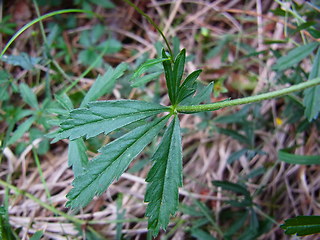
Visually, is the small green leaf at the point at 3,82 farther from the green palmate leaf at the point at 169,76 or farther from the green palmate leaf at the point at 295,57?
the green palmate leaf at the point at 295,57

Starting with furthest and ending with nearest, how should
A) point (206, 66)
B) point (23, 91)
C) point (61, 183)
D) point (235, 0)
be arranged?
point (235, 0) → point (206, 66) → point (61, 183) → point (23, 91)

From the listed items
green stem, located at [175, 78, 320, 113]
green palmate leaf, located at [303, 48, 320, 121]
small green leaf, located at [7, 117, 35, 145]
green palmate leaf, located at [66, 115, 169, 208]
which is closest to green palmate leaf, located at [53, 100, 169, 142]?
green palmate leaf, located at [66, 115, 169, 208]

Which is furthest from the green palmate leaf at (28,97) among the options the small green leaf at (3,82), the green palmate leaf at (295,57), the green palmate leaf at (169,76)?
the green palmate leaf at (295,57)

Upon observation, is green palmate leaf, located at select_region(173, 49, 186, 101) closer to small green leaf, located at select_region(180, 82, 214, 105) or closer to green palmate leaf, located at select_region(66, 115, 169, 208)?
small green leaf, located at select_region(180, 82, 214, 105)

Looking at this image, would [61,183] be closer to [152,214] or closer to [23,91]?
[23,91]

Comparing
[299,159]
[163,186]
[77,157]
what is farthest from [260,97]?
[77,157]

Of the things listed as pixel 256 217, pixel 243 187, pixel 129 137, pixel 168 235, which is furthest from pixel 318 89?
pixel 168 235
